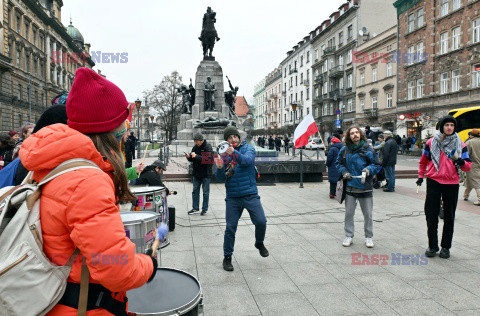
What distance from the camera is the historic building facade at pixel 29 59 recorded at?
1480 inches

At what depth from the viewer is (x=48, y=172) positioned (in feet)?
4.60

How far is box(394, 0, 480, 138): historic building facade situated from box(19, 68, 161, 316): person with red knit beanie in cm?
3310

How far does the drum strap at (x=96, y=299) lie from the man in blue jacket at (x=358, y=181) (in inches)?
179

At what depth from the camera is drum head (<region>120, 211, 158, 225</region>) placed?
123 inches

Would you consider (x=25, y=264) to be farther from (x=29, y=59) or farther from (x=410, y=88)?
(x=29, y=59)

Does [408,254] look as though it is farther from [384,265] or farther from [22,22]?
[22,22]

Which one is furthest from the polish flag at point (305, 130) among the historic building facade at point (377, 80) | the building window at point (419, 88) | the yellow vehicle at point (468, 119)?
the historic building facade at point (377, 80)

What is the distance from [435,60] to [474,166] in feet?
95.3

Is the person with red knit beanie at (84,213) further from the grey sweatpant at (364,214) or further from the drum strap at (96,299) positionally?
the grey sweatpant at (364,214)

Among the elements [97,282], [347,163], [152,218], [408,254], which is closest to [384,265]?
[408,254]

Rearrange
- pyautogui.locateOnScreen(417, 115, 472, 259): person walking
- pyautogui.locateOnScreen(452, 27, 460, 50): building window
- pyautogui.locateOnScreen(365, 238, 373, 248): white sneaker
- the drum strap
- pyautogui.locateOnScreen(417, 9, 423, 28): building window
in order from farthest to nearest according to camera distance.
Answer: pyautogui.locateOnScreen(417, 9, 423, 28): building window → pyautogui.locateOnScreen(452, 27, 460, 50): building window → pyautogui.locateOnScreen(365, 238, 373, 248): white sneaker → pyautogui.locateOnScreen(417, 115, 472, 259): person walking → the drum strap

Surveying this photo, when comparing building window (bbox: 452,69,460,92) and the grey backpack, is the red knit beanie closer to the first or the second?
the grey backpack

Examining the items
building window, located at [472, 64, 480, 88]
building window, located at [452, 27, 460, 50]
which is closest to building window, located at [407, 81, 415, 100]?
building window, located at [452, 27, 460, 50]

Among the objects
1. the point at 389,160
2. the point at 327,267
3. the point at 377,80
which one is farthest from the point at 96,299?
the point at 377,80
